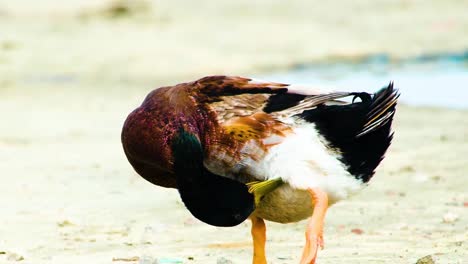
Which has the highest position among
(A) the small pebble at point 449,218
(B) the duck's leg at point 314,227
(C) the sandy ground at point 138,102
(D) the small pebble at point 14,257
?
(B) the duck's leg at point 314,227

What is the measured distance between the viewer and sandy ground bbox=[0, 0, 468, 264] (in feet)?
19.0

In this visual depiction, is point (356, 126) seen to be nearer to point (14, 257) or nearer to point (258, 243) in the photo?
point (258, 243)

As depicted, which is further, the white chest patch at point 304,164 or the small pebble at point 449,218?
the small pebble at point 449,218

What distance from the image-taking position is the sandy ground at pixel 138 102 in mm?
5805

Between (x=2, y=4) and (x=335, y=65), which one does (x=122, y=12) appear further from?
(x=335, y=65)

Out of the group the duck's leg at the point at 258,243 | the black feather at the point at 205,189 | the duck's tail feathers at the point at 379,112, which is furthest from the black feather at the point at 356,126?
the duck's leg at the point at 258,243

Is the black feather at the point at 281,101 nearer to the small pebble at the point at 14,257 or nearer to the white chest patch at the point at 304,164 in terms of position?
the white chest patch at the point at 304,164

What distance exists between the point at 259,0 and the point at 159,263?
13.5 metres

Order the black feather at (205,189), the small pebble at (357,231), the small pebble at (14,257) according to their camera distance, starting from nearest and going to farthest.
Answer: the black feather at (205,189) → the small pebble at (14,257) → the small pebble at (357,231)

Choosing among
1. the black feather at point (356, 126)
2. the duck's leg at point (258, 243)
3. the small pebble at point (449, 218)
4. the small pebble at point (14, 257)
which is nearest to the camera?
the black feather at point (356, 126)

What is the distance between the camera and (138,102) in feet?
41.0

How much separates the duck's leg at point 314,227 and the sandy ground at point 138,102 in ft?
2.05

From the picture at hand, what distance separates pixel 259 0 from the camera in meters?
18.2

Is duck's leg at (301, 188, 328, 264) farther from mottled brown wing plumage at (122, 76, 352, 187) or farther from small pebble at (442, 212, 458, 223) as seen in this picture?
small pebble at (442, 212, 458, 223)
